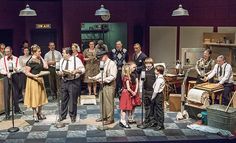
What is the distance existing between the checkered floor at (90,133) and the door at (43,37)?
4.12 m

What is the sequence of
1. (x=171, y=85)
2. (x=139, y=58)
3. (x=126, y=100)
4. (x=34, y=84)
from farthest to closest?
(x=171, y=85) → (x=139, y=58) → (x=34, y=84) → (x=126, y=100)

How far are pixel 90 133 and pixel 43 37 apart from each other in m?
5.49

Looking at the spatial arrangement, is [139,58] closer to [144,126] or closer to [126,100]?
[126,100]

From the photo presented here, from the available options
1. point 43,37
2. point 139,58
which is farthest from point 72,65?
point 43,37

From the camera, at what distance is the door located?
39.0 ft

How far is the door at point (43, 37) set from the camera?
1190 cm

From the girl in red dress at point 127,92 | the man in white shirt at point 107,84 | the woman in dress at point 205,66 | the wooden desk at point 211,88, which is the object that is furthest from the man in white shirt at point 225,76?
the man in white shirt at point 107,84

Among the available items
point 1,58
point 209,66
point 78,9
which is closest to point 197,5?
point 209,66

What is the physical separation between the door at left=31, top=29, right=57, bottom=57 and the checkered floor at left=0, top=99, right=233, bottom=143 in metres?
4.12

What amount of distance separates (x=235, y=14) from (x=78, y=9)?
4432 mm

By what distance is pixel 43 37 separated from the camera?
12.0m

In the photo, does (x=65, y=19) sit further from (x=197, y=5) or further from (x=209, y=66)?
(x=209, y=66)

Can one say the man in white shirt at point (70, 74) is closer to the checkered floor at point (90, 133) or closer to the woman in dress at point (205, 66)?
the checkered floor at point (90, 133)

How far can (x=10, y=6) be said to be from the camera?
11070 mm
